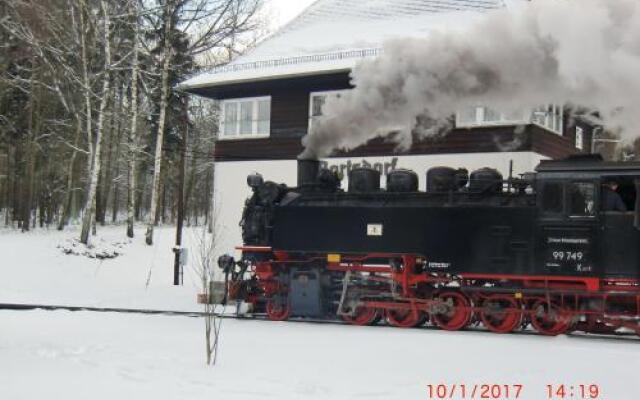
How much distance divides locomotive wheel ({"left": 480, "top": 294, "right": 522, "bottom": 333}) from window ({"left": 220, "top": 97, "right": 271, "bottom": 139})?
34.4 ft

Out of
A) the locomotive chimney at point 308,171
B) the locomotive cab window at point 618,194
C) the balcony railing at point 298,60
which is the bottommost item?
the locomotive cab window at point 618,194

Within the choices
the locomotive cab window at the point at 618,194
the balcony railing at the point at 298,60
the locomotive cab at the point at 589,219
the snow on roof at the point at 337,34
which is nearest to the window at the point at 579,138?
the snow on roof at the point at 337,34

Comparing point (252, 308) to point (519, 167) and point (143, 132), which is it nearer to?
point (519, 167)

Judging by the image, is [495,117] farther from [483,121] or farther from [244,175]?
[244,175]

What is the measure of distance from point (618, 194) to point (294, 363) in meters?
6.14

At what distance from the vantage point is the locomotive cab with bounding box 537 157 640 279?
10898mm

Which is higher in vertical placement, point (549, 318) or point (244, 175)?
point (244, 175)

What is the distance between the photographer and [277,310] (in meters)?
14.0

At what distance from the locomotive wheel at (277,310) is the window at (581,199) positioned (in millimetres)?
5772

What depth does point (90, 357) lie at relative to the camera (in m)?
9.03

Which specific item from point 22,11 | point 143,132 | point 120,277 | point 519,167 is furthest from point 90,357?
point 143,132

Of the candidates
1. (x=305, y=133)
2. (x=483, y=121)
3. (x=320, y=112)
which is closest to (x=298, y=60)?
(x=320, y=112)

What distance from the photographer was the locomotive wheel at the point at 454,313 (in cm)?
1208
